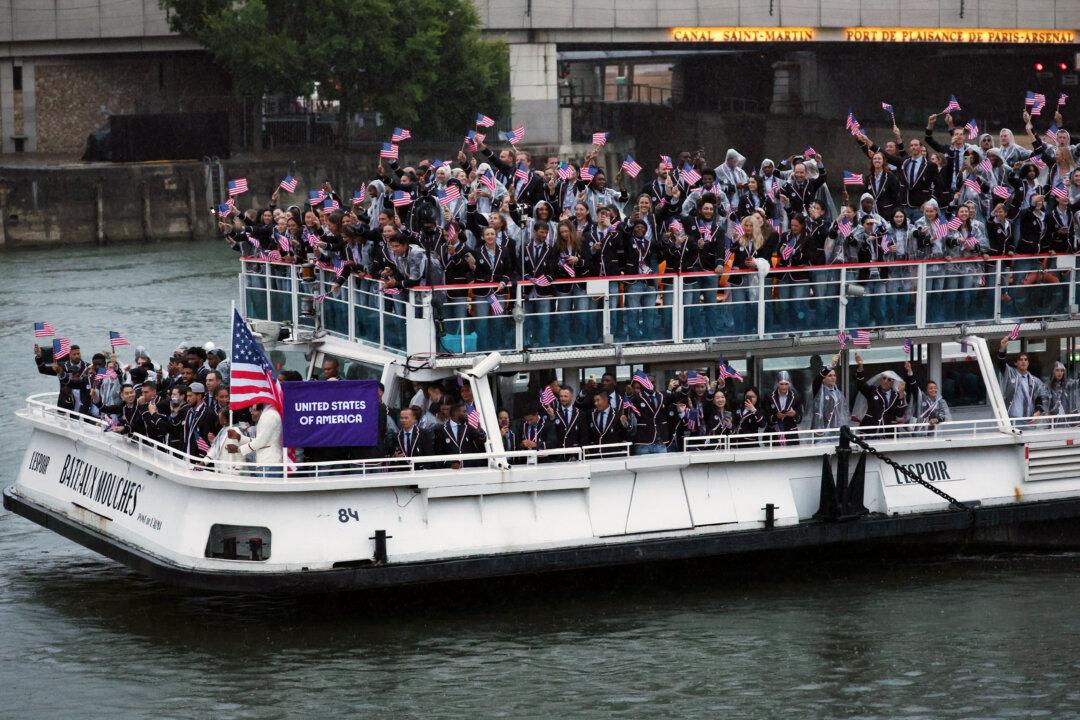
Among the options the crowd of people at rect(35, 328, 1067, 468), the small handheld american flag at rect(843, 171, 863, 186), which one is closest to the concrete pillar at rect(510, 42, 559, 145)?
the small handheld american flag at rect(843, 171, 863, 186)

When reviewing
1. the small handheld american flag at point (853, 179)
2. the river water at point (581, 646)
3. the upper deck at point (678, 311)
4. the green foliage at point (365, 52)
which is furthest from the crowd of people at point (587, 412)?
the green foliage at point (365, 52)

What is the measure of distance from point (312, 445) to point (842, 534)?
18.6 feet

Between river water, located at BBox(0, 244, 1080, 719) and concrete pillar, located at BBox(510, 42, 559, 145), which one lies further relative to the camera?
concrete pillar, located at BBox(510, 42, 559, 145)

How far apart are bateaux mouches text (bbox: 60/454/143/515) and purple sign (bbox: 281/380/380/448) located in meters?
1.93

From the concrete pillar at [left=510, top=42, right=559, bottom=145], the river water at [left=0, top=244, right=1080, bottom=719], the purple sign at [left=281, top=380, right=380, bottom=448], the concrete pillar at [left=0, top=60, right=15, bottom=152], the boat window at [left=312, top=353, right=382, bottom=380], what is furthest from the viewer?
the concrete pillar at [left=0, top=60, right=15, bottom=152]

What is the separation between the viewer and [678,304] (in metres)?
19.7

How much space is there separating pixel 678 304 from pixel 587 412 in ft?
5.22

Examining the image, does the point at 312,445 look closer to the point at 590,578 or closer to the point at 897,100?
the point at 590,578

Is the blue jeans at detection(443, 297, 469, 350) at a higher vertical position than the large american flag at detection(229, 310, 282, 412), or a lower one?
higher

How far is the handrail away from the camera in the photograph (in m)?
18.1

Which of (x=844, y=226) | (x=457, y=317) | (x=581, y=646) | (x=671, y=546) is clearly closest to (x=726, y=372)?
(x=671, y=546)

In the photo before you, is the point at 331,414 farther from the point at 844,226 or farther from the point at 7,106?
the point at 7,106

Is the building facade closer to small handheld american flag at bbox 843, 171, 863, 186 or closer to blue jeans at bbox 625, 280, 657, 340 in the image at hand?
small handheld american flag at bbox 843, 171, 863, 186

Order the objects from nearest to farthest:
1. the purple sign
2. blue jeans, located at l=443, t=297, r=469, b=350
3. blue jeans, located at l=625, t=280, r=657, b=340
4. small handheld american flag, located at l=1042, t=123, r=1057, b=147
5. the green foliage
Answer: the purple sign
blue jeans, located at l=443, t=297, r=469, b=350
blue jeans, located at l=625, t=280, r=657, b=340
small handheld american flag, located at l=1042, t=123, r=1057, b=147
the green foliage
